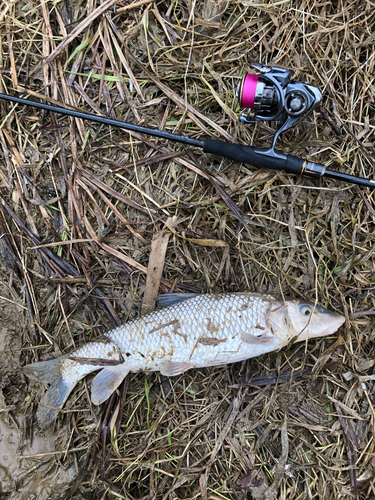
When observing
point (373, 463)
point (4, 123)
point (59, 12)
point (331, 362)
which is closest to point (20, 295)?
point (4, 123)

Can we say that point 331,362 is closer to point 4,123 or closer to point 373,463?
point 373,463

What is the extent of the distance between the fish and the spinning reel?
1.33m

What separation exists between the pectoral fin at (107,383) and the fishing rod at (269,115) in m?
1.83

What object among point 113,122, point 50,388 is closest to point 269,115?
point 113,122

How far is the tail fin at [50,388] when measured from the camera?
8.54ft

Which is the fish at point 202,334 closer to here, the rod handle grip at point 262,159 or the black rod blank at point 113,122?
the rod handle grip at point 262,159

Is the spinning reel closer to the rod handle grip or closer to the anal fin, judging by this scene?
the rod handle grip

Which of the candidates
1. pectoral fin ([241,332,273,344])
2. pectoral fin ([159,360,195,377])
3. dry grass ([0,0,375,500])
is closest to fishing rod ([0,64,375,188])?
dry grass ([0,0,375,500])

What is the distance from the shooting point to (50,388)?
2.63 meters

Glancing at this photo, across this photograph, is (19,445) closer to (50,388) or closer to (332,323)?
(50,388)

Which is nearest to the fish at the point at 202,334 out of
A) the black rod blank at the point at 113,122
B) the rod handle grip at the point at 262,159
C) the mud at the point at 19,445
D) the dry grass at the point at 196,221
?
the dry grass at the point at 196,221

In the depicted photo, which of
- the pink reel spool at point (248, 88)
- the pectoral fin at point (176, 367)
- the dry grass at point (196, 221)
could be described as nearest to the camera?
the pink reel spool at point (248, 88)

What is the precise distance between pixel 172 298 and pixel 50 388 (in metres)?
1.25

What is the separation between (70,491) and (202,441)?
1.15m
